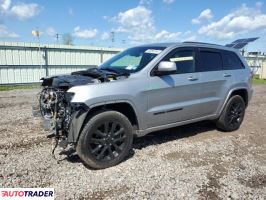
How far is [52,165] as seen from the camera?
4.20 metres

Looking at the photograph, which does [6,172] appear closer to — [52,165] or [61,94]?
[52,165]

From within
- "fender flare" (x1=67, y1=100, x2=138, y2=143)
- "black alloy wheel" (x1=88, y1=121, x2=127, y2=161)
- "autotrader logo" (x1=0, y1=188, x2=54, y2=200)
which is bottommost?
"autotrader logo" (x1=0, y1=188, x2=54, y2=200)

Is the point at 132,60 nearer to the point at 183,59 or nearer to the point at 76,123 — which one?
the point at 183,59

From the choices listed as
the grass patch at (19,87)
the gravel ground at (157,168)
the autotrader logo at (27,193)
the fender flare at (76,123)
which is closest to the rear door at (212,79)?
the gravel ground at (157,168)

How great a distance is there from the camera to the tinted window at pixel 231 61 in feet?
19.5

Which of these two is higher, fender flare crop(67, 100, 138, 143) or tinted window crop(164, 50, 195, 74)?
tinted window crop(164, 50, 195, 74)

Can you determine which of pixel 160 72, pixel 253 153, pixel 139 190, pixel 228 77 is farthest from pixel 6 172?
pixel 228 77

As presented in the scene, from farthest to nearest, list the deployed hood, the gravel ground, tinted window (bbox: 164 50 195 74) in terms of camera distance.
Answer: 1. tinted window (bbox: 164 50 195 74)
2. the deployed hood
3. the gravel ground

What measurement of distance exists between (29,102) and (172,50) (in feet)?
21.3

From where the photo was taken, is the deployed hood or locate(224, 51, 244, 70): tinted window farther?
locate(224, 51, 244, 70): tinted window

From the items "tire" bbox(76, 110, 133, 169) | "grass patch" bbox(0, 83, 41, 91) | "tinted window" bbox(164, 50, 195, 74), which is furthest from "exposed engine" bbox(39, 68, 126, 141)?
"grass patch" bbox(0, 83, 41, 91)

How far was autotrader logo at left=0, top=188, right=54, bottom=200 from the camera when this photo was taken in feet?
10.8

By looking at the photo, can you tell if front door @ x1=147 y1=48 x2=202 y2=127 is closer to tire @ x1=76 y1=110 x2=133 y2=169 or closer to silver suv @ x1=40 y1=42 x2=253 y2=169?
silver suv @ x1=40 y1=42 x2=253 y2=169

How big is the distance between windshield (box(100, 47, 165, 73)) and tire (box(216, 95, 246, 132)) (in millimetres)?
2181
